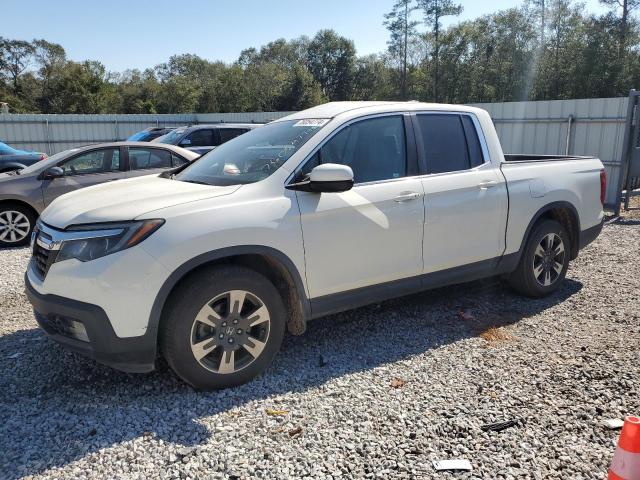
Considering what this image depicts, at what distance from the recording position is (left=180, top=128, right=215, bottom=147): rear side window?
13.1 meters

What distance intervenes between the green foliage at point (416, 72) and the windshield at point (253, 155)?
45.6 meters

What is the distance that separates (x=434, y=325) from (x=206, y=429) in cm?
233

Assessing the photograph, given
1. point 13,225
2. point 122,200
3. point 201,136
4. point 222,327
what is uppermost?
point 122,200

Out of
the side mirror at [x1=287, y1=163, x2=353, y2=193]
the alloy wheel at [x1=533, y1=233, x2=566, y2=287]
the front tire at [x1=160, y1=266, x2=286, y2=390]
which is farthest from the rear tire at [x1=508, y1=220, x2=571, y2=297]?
the front tire at [x1=160, y1=266, x2=286, y2=390]

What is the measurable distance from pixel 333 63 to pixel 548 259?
205 ft

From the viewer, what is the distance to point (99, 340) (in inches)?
123

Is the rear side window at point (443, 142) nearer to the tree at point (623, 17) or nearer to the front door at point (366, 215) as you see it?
the front door at point (366, 215)

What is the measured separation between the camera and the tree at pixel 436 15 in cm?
5306

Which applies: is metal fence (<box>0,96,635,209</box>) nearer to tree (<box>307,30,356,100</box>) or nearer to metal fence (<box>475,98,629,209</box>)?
metal fence (<box>475,98,629,209</box>)

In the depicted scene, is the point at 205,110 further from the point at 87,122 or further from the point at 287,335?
the point at 287,335

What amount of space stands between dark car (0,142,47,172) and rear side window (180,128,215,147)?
337 centimetres

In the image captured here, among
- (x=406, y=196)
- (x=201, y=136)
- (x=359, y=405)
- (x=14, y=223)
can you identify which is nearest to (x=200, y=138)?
(x=201, y=136)

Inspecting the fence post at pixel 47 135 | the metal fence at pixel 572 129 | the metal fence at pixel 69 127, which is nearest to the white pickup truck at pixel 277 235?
the metal fence at pixel 572 129

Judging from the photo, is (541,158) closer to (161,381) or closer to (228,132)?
(161,381)
